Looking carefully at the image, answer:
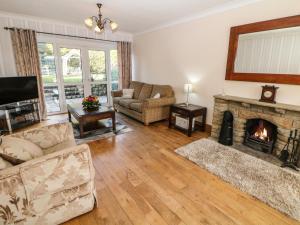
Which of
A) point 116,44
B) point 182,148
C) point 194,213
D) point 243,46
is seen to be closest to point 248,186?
point 194,213

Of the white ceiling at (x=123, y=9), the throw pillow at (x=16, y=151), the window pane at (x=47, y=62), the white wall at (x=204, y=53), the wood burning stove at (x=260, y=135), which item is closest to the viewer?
the throw pillow at (x=16, y=151)

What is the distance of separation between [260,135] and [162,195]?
2.14 m

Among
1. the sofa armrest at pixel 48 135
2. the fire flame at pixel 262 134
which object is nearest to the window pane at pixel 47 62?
the sofa armrest at pixel 48 135

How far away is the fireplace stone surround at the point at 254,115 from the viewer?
2505 millimetres

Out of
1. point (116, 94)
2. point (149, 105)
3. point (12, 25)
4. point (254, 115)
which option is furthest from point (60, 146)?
point (12, 25)

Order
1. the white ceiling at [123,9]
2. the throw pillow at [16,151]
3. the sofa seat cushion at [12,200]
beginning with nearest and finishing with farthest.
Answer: the sofa seat cushion at [12,200] → the throw pillow at [16,151] → the white ceiling at [123,9]

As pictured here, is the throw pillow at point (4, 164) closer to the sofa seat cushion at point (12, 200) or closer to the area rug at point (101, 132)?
the sofa seat cushion at point (12, 200)

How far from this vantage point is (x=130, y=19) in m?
4.10

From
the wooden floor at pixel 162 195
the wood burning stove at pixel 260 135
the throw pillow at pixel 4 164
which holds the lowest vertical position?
the wooden floor at pixel 162 195

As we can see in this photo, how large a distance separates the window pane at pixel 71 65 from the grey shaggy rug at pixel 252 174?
4.00 metres

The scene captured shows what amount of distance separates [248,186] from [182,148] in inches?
46.3

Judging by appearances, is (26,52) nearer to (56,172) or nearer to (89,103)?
(89,103)

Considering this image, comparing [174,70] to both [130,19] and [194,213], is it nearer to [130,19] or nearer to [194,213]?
[130,19]

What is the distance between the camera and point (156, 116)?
4.32 m
